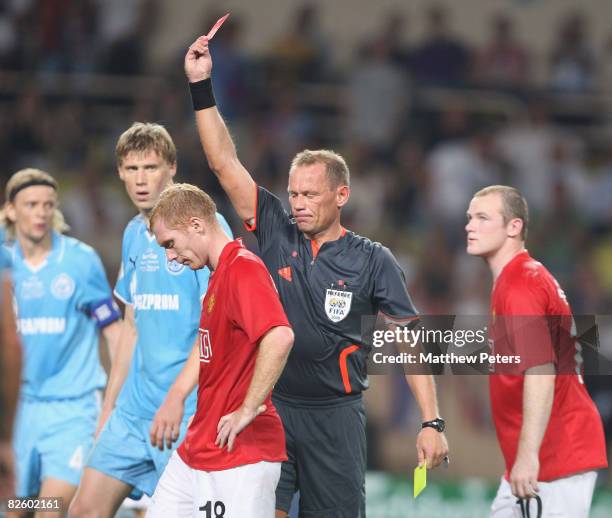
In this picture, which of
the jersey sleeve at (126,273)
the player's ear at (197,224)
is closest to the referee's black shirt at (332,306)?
the player's ear at (197,224)

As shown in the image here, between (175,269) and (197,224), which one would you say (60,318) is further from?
(197,224)

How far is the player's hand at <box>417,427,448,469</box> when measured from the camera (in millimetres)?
5547

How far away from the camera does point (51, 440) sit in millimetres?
6949

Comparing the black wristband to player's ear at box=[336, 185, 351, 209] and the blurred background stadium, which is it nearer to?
player's ear at box=[336, 185, 351, 209]

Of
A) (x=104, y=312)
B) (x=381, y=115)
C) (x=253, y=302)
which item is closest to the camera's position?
(x=253, y=302)

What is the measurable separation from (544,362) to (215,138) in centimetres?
190

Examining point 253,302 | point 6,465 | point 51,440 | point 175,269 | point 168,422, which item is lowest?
point 6,465

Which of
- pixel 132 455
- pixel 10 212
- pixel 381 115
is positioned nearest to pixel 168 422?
pixel 132 455

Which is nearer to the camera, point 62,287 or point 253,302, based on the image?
point 253,302

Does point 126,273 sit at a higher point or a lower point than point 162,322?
higher

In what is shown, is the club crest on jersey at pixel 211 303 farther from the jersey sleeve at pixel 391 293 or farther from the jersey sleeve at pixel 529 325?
the jersey sleeve at pixel 529 325

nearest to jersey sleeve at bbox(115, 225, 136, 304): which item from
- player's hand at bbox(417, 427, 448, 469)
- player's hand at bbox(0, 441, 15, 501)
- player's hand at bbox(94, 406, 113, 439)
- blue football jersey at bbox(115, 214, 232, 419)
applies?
blue football jersey at bbox(115, 214, 232, 419)

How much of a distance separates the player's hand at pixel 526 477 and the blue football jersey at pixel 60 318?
274 centimetres

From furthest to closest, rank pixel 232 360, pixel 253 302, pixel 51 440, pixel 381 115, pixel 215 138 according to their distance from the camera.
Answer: pixel 381 115, pixel 51 440, pixel 215 138, pixel 232 360, pixel 253 302
